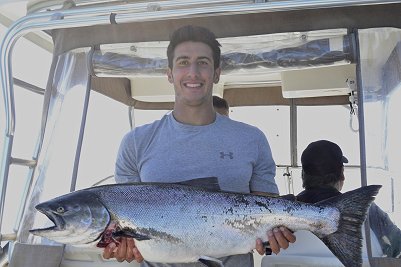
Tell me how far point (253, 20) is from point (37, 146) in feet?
5.65

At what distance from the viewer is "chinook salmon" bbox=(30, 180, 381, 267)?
7.14 feet

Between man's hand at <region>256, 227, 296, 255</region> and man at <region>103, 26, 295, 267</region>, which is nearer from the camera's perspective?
man's hand at <region>256, 227, 296, 255</region>

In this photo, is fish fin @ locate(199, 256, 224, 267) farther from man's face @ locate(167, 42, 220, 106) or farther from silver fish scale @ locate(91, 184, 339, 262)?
man's face @ locate(167, 42, 220, 106)

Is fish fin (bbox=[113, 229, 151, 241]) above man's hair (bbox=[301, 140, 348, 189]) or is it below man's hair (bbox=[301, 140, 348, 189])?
below

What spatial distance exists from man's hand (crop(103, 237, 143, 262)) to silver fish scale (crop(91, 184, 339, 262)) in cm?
3

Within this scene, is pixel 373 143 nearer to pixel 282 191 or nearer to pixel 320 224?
pixel 320 224

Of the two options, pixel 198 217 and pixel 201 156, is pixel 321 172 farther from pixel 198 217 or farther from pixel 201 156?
pixel 198 217

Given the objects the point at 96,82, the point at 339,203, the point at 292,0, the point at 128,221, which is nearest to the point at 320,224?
the point at 339,203

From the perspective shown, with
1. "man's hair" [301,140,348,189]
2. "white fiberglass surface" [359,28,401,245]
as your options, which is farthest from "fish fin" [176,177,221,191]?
"man's hair" [301,140,348,189]

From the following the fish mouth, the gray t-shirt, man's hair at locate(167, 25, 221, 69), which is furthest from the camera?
man's hair at locate(167, 25, 221, 69)

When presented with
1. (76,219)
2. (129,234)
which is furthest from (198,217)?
(76,219)

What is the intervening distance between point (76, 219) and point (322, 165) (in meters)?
2.11

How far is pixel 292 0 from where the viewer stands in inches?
95.6

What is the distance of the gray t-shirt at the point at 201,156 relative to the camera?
2.44m
